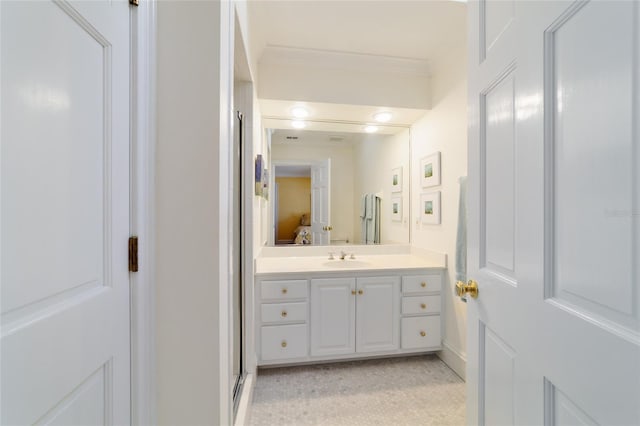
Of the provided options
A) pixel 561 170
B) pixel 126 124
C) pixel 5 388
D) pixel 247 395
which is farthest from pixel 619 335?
pixel 247 395

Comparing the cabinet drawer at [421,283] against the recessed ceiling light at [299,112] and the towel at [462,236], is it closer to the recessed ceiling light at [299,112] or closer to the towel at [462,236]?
the towel at [462,236]

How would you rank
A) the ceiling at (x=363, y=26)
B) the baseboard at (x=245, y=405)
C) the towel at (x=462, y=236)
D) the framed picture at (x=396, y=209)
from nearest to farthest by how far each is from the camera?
the baseboard at (x=245, y=405), the ceiling at (x=363, y=26), the towel at (x=462, y=236), the framed picture at (x=396, y=209)

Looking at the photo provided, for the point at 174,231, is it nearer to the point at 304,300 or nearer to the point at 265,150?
the point at 304,300

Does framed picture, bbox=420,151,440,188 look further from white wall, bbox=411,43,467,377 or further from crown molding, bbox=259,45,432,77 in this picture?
crown molding, bbox=259,45,432,77

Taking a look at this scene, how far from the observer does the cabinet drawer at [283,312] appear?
6.56 ft

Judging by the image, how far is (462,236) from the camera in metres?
1.88

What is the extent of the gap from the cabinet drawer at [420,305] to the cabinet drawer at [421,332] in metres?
0.06

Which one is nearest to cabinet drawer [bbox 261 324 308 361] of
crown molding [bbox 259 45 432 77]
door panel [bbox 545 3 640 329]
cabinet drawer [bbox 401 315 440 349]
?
cabinet drawer [bbox 401 315 440 349]

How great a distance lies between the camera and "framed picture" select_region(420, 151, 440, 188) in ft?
7.37

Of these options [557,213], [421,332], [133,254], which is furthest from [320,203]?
[557,213]

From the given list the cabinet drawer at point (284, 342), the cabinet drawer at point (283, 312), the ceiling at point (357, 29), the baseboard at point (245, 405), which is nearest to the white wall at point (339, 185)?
the ceiling at point (357, 29)

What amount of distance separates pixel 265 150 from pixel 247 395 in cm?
194

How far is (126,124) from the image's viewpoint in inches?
28.3

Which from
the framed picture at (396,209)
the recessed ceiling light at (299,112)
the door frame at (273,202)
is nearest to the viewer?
the recessed ceiling light at (299,112)
